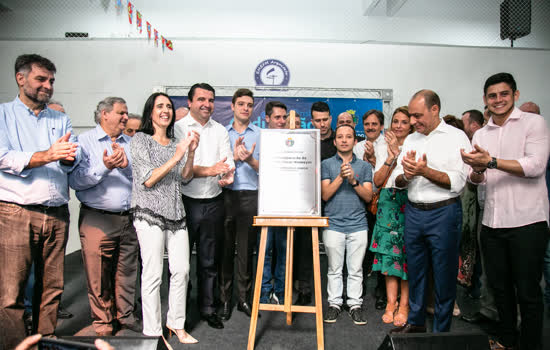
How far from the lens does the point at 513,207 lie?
1.99 m

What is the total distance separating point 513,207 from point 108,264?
2670 mm

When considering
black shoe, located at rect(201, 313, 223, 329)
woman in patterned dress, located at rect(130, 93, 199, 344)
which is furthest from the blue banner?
black shoe, located at rect(201, 313, 223, 329)

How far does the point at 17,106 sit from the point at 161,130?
2.68ft

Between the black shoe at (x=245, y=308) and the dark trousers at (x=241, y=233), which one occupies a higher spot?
the dark trousers at (x=241, y=233)

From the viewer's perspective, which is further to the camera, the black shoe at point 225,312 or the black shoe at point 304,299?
the black shoe at point 304,299

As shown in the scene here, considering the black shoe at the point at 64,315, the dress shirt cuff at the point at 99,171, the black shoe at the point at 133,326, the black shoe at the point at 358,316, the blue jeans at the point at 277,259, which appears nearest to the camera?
the dress shirt cuff at the point at 99,171

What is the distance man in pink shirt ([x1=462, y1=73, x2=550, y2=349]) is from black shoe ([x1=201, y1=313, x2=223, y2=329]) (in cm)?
187

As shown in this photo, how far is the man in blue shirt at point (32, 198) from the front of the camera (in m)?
1.90

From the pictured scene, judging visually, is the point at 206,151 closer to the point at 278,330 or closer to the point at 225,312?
the point at 225,312

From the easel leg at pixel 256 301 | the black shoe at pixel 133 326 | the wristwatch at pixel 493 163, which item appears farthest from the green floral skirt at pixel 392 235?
the black shoe at pixel 133 326

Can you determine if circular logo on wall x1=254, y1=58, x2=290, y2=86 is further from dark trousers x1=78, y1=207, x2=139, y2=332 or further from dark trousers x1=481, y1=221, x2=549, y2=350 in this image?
dark trousers x1=481, y1=221, x2=549, y2=350

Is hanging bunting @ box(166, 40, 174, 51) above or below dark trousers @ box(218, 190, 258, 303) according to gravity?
above

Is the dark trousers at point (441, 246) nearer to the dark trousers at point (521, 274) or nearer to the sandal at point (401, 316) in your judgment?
the dark trousers at point (521, 274)

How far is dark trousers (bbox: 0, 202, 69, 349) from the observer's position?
1920 millimetres
